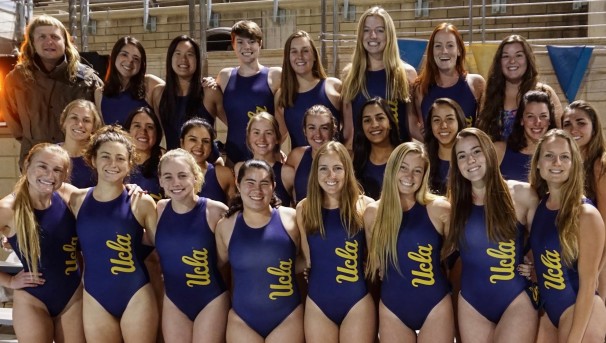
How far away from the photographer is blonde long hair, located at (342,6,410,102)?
4184 millimetres

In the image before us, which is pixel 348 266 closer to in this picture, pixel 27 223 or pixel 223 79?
pixel 27 223

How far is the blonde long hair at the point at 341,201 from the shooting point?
11.1ft

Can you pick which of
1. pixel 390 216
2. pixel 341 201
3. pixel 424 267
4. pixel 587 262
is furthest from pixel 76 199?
pixel 587 262

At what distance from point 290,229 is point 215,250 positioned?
418 millimetres

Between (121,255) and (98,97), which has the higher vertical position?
(98,97)

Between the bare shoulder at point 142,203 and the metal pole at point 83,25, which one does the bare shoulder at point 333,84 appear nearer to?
the bare shoulder at point 142,203

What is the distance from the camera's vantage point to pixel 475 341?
3.21 meters

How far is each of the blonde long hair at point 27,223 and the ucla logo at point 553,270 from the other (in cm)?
249

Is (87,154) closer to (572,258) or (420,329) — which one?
(420,329)

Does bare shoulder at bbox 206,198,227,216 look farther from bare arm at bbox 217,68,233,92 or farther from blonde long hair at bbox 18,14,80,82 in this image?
blonde long hair at bbox 18,14,80,82

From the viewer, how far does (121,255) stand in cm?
354

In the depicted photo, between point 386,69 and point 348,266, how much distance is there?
4.62 feet

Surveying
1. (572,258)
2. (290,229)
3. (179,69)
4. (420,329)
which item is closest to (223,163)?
(179,69)

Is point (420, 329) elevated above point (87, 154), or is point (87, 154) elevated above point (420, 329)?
point (87, 154)
